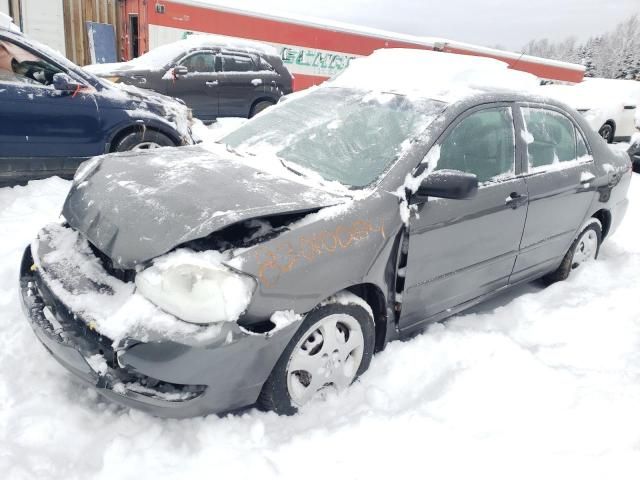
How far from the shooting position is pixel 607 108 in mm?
11695

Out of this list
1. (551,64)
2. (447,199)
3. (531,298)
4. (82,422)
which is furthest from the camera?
(551,64)

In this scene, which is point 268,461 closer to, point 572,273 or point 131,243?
point 131,243

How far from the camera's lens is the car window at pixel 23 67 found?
483 cm

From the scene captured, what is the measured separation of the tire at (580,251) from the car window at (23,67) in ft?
16.6

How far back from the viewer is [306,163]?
2912mm

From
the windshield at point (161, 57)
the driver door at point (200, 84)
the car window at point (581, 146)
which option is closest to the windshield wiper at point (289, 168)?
the car window at point (581, 146)

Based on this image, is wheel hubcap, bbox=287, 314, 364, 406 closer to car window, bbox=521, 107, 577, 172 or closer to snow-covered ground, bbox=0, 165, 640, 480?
snow-covered ground, bbox=0, 165, 640, 480

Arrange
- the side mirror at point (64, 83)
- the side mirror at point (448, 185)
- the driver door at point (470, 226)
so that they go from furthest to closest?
the side mirror at point (64, 83) → the driver door at point (470, 226) → the side mirror at point (448, 185)

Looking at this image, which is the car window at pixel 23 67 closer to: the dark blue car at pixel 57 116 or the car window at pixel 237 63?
the dark blue car at pixel 57 116

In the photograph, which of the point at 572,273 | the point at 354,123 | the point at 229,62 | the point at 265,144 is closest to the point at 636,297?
the point at 572,273

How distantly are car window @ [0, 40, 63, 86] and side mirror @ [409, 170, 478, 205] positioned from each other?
423cm

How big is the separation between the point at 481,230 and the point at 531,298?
3.66 ft

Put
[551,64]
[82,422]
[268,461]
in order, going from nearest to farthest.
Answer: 1. [268,461]
2. [82,422]
3. [551,64]

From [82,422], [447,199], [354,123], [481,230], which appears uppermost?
[354,123]
